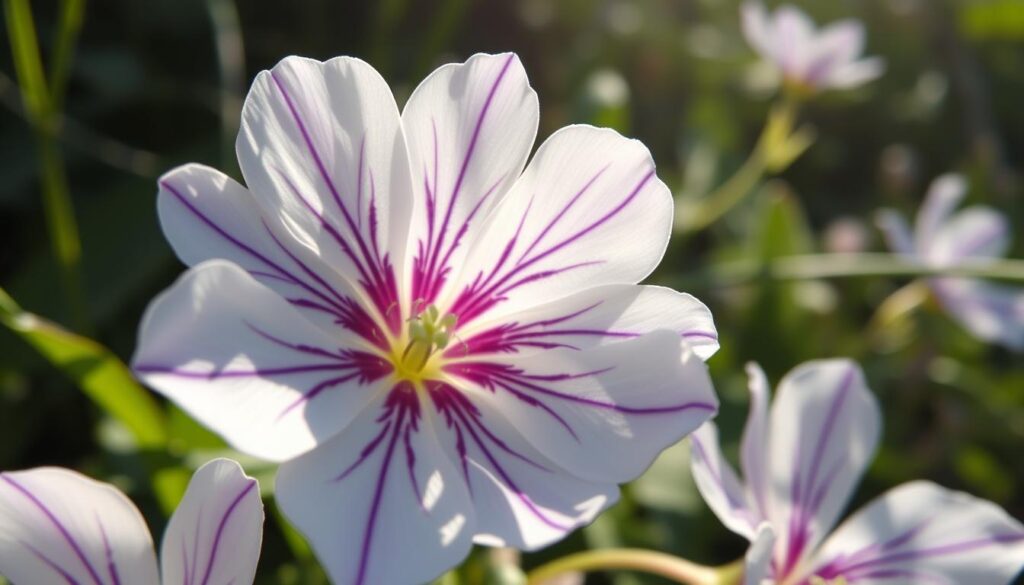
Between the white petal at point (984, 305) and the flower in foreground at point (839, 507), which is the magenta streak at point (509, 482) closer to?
the flower in foreground at point (839, 507)

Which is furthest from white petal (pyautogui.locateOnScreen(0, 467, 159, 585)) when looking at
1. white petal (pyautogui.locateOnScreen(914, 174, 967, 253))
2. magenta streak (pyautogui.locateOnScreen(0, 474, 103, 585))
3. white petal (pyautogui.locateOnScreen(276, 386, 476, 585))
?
white petal (pyautogui.locateOnScreen(914, 174, 967, 253))

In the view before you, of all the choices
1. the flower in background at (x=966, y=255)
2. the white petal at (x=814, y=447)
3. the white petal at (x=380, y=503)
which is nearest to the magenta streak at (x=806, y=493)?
the white petal at (x=814, y=447)

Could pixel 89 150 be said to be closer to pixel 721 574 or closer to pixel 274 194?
pixel 274 194

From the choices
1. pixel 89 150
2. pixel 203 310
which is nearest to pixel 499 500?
pixel 203 310

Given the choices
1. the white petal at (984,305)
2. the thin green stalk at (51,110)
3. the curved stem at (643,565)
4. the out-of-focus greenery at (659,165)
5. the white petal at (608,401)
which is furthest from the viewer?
the white petal at (984,305)

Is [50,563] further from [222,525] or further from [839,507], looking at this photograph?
[839,507]

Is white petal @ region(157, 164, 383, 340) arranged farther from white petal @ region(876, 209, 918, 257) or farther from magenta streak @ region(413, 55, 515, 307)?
white petal @ region(876, 209, 918, 257)
